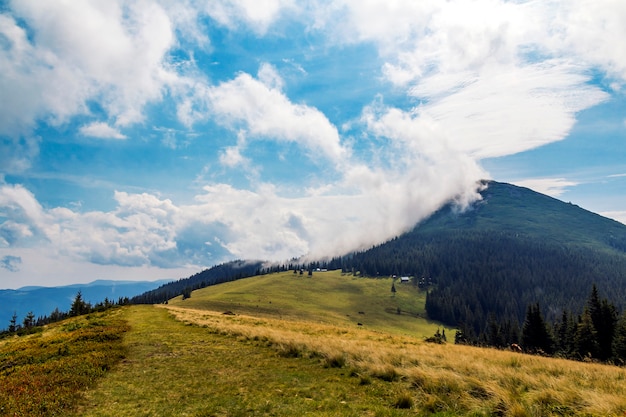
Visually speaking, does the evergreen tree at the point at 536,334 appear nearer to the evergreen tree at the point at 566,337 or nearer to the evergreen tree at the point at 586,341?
the evergreen tree at the point at 566,337

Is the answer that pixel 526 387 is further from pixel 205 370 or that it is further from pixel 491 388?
pixel 205 370

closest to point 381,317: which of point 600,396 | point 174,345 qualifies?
point 174,345

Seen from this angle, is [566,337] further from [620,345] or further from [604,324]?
[620,345]

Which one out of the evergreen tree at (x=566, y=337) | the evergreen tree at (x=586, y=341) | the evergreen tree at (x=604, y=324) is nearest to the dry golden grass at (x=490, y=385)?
the evergreen tree at (x=586, y=341)

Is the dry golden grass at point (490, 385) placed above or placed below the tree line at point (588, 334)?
above

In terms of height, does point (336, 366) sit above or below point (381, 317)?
above

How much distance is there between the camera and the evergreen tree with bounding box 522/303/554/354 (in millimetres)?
75688

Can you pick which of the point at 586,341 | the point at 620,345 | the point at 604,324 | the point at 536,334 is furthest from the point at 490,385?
the point at 536,334

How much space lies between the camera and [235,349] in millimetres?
23500

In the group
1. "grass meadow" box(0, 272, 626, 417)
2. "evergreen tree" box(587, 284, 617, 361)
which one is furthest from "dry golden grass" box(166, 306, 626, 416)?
"evergreen tree" box(587, 284, 617, 361)

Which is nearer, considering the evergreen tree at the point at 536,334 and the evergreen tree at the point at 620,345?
the evergreen tree at the point at 620,345

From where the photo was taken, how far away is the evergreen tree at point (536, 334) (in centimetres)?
7569

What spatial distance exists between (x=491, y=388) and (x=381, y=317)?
198m

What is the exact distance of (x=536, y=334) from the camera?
76562 mm
